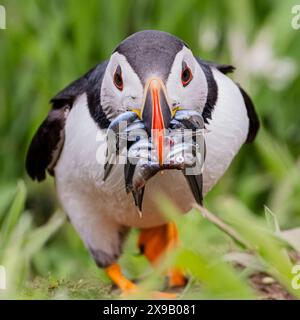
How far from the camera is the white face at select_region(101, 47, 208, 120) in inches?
107

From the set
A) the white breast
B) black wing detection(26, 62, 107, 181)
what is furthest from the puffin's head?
black wing detection(26, 62, 107, 181)

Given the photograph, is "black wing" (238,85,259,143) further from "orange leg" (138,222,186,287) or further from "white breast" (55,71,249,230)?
"orange leg" (138,222,186,287)

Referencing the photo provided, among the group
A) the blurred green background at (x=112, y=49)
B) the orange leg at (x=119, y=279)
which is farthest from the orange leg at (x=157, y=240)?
the blurred green background at (x=112, y=49)

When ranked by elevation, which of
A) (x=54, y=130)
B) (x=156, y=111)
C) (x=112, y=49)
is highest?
(x=156, y=111)

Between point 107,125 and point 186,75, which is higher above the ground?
point 186,75

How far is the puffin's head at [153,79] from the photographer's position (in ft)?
8.66

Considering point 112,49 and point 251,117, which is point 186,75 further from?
point 112,49

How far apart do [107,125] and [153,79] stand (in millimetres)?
375

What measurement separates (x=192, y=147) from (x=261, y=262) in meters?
0.47

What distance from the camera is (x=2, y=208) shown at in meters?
4.24

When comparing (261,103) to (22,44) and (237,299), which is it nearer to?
(22,44)

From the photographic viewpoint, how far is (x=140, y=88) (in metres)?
2.69

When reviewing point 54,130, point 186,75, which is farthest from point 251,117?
point 186,75

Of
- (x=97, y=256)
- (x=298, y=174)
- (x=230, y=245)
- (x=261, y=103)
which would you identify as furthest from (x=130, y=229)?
(x=261, y=103)
